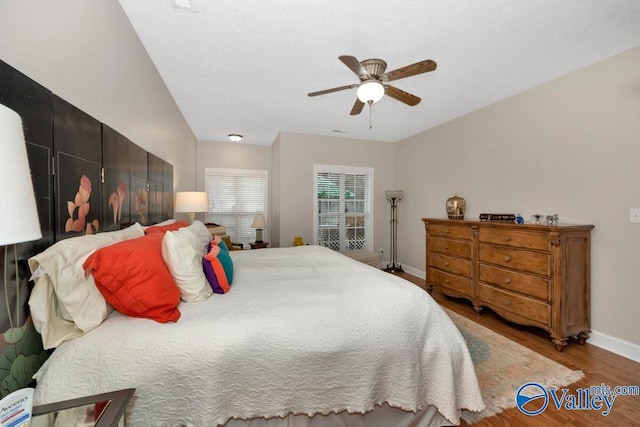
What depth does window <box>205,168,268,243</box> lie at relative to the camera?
17.3 ft

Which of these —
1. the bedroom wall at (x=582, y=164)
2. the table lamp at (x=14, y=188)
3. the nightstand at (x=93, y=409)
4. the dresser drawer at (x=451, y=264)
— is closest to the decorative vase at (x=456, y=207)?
the bedroom wall at (x=582, y=164)

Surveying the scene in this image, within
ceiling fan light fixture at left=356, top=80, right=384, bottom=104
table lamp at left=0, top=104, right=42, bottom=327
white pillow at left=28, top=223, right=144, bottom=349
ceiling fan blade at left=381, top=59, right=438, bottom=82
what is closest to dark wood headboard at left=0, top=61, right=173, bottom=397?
white pillow at left=28, top=223, right=144, bottom=349

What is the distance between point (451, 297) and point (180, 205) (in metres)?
3.81

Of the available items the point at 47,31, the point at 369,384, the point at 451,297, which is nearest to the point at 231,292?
the point at 369,384

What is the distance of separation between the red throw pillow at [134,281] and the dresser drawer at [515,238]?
301 centimetres

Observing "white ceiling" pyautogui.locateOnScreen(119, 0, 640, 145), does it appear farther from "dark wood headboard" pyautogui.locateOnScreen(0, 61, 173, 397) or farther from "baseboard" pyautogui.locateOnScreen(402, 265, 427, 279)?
"baseboard" pyautogui.locateOnScreen(402, 265, 427, 279)

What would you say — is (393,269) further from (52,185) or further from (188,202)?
(52,185)

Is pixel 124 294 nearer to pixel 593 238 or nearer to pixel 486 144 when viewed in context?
pixel 593 238

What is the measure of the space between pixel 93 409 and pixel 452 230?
3592 mm

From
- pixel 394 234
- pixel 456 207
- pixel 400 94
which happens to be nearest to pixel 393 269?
pixel 394 234

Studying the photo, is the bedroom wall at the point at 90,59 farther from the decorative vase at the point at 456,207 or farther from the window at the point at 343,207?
the decorative vase at the point at 456,207

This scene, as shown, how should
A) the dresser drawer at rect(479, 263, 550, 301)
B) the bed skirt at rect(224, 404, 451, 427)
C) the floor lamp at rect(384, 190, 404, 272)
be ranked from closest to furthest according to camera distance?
the bed skirt at rect(224, 404, 451, 427) < the dresser drawer at rect(479, 263, 550, 301) < the floor lamp at rect(384, 190, 404, 272)

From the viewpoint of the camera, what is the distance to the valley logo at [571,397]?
5.39 ft

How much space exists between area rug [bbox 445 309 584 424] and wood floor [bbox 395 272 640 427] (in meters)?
0.06
